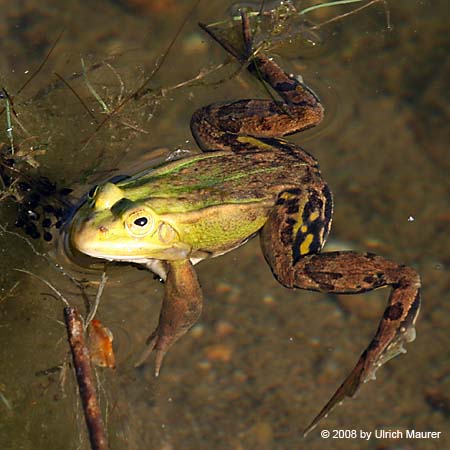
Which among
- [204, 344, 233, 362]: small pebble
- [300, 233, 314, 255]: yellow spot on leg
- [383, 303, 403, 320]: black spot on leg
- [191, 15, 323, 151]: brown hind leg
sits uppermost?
[191, 15, 323, 151]: brown hind leg

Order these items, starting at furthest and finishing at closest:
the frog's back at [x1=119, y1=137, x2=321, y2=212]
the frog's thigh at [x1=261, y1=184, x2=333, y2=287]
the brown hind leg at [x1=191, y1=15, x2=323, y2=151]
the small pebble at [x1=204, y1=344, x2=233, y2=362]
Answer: the brown hind leg at [x1=191, y1=15, x2=323, y2=151] < the small pebble at [x1=204, y1=344, x2=233, y2=362] < the frog's thigh at [x1=261, y1=184, x2=333, y2=287] < the frog's back at [x1=119, y1=137, x2=321, y2=212]

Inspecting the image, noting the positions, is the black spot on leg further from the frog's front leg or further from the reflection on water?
the reflection on water

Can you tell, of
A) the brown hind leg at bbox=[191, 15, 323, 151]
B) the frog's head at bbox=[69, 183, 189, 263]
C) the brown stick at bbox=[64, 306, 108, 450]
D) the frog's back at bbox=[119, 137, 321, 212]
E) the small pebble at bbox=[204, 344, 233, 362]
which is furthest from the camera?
the brown hind leg at bbox=[191, 15, 323, 151]

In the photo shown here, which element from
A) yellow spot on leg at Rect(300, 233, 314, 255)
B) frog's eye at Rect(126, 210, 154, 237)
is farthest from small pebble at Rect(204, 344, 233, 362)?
frog's eye at Rect(126, 210, 154, 237)

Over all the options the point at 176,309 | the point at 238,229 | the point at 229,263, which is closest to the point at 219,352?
the point at 176,309

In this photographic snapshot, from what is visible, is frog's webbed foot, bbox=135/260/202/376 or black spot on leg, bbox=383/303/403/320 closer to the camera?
black spot on leg, bbox=383/303/403/320

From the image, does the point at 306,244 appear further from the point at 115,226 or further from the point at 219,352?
the point at 115,226

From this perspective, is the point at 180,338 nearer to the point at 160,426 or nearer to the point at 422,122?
the point at 160,426

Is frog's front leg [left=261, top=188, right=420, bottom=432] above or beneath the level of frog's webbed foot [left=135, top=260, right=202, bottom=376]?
above
